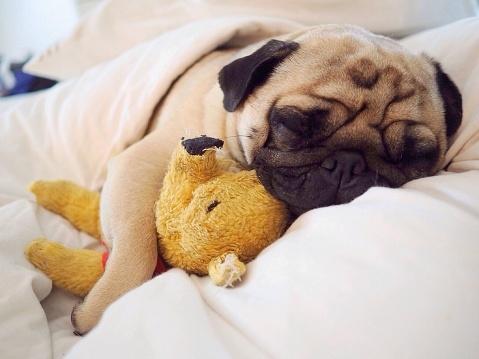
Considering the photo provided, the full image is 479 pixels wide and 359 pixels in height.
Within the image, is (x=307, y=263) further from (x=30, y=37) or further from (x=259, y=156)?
(x=30, y=37)

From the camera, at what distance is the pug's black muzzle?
986mm

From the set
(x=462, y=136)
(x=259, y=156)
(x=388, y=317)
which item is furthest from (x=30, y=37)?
(x=388, y=317)

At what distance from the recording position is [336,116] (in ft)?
3.43

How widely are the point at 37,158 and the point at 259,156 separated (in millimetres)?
976

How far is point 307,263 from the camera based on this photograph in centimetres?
74

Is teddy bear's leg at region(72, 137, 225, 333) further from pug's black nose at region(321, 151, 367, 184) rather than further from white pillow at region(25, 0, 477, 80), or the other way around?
white pillow at region(25, 0, 477, 80)

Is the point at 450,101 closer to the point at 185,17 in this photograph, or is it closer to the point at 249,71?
the point at 249,71

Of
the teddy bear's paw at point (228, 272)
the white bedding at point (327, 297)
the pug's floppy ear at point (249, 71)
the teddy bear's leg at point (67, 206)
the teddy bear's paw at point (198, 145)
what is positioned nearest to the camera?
the white bedding at point (327, 297)

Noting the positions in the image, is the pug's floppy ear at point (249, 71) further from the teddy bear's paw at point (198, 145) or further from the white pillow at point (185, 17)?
the white pillow at point (185, 17)

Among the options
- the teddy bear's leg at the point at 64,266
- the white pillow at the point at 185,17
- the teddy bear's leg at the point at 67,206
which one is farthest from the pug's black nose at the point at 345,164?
the white pillow at the point at 185,17

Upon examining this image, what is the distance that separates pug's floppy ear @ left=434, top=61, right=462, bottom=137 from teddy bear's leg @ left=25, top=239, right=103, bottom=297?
3.19 feet

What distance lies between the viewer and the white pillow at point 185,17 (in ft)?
5.94

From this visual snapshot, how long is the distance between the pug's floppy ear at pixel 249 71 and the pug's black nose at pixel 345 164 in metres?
0.29

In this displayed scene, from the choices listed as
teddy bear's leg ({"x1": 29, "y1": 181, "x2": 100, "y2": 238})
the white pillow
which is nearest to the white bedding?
teddy bear's leg ({"x1": 29, "y1": 181, "x2": 100, "y2": 238})
